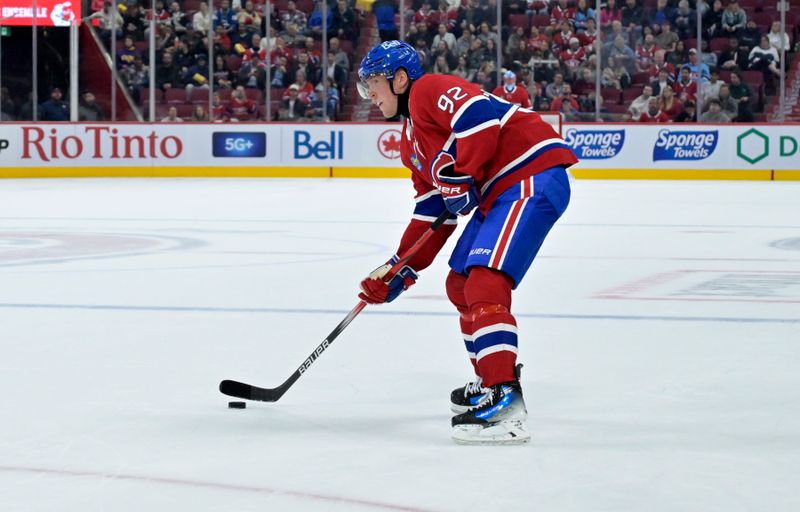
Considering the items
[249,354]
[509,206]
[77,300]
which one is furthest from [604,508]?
[77,300]

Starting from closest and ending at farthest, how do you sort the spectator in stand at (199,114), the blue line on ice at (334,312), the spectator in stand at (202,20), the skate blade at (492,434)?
the skate blade at (492,434), the blue line on ice at (334,312), the spectator in stand at (199,114), the spectator in stand at (202,20)

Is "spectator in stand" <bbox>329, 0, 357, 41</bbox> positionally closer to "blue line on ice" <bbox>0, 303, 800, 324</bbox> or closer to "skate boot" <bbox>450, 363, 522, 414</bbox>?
"blue line on ice" <bbox>0, 303, 800, 324</bbox>

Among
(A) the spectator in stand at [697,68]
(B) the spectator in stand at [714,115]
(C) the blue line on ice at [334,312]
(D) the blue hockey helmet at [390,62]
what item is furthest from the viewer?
(A) the spectator in stand at [697,68]

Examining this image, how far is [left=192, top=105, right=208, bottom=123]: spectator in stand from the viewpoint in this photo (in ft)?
55.6

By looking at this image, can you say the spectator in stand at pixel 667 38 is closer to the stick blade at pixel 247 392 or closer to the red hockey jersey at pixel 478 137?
the red hockey jersey at pixel 478 137

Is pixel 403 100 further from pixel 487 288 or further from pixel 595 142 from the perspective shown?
pixel 595 142

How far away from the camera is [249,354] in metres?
4.18

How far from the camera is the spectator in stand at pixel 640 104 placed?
635 inches

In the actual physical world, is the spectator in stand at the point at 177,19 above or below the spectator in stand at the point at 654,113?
above

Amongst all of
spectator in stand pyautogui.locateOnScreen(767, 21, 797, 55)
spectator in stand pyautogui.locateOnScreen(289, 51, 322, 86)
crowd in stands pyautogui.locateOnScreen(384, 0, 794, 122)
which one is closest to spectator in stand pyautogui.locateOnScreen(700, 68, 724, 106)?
crowd in stands pyautogui.locateOnScreen(384, 0, 794, 122)

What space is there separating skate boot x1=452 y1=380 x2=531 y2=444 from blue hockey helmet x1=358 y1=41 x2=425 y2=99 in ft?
2.54

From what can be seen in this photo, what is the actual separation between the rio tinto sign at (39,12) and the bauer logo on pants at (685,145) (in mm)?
7546

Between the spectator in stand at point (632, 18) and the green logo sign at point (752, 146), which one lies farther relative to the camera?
the spectator in stand at point (632, 18)

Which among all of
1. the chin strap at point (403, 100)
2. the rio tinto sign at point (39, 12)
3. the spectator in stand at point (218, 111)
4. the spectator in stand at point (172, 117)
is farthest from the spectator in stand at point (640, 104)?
the chin strap at point (403, 100)
